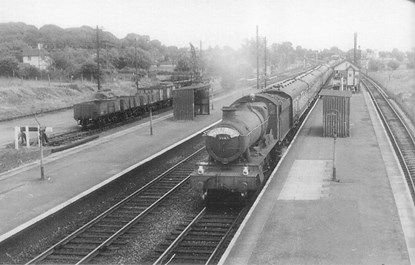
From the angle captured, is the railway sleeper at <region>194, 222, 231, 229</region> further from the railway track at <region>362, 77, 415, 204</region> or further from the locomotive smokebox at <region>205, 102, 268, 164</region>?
the railway track at <region>362, 77, 415, 204</region>

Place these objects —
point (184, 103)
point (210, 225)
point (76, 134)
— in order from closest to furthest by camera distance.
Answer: point (210, 225), point (76, 134), point (184, 103)

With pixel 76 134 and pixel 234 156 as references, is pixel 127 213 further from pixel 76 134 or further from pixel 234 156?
pixel 76 134

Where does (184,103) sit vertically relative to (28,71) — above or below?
below

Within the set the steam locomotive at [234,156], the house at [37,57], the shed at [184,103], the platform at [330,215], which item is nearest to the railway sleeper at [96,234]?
the steam locomotive at [234,156]

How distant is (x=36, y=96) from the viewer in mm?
43438

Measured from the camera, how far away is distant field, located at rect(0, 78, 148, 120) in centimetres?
3820

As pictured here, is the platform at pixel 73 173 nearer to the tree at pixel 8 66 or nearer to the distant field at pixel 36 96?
the distant field at pixel 36 96

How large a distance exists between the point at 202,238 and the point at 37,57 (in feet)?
180

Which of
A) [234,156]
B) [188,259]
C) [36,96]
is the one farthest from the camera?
[36,96]

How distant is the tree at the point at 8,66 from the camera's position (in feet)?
172

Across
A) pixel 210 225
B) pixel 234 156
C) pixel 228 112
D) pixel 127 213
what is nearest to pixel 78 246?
pixel 127 213

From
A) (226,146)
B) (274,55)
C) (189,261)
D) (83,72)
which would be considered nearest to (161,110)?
(83,72)

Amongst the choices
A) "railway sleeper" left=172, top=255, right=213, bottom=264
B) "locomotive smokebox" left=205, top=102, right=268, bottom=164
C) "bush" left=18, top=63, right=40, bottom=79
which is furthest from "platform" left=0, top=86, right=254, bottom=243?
"bush" left=18, top=63, right=40, bottom=79

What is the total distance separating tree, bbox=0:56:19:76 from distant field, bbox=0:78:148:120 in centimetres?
242
